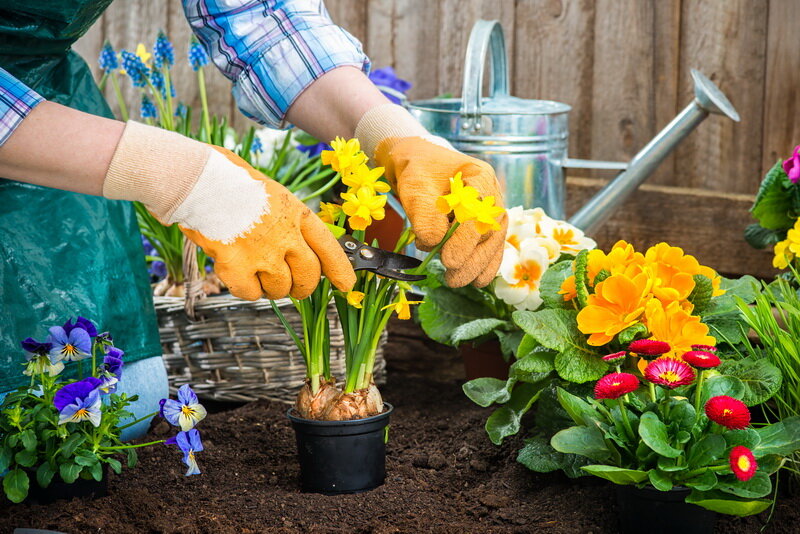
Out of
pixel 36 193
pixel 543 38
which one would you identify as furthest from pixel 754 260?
pixel 36 193

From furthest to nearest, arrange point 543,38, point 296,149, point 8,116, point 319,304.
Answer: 1. point 543,38
2. point 296,149
3. point 319,304
4. point 8,116

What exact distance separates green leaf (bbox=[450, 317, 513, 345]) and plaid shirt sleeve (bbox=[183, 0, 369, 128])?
20.3 inches

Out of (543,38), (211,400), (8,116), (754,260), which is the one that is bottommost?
(211,400)

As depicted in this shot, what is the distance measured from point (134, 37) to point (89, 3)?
1.58 m

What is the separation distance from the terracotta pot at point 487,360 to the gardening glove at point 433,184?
1.23 ft

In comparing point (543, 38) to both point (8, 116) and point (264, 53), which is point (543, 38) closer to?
point (264, 53)

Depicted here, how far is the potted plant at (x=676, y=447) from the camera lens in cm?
106

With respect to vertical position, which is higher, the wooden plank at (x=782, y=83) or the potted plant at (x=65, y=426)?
the wooden plank at (x=782, y=83)

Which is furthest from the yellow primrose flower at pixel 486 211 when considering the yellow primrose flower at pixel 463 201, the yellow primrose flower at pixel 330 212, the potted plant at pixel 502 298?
the potted plant at pixel 502 298

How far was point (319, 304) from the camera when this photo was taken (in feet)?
4.39

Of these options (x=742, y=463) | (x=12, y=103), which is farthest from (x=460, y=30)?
(x=742, y=463)

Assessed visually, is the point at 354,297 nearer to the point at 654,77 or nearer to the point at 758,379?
the point at 758,379

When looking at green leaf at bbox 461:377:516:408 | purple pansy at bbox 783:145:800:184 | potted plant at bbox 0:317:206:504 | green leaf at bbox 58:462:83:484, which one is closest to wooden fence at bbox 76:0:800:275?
purple pansy at bbox 783:145:800:184

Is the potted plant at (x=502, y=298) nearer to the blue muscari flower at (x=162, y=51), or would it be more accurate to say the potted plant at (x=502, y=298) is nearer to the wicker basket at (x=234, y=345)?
the wicker basket at (x=234, y=345)
